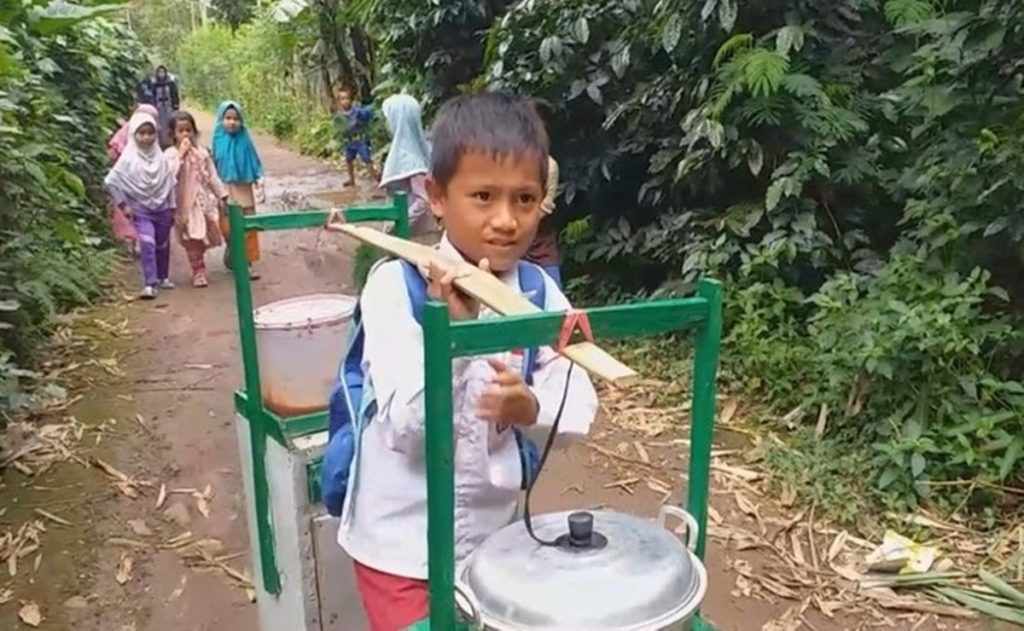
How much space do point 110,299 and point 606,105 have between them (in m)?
3.96

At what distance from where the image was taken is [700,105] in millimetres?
5520

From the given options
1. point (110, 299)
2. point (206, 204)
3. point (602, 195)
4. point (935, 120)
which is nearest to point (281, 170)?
point (206, 204)

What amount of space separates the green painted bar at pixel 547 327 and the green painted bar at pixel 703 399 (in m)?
0.06

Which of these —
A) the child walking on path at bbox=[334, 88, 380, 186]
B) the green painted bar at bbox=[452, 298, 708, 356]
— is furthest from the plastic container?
the child walking on path at bbox=[334, 88, 380, 186]

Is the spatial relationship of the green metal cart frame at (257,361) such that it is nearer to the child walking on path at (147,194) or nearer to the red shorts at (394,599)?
the red shorts at (394,599)

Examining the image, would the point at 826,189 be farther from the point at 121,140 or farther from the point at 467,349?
the point at 121,140

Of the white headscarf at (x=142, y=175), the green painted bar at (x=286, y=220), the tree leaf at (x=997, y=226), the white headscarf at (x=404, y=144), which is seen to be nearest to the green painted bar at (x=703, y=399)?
the green painted bar at (x=286, y=220)

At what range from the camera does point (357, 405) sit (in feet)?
6.05

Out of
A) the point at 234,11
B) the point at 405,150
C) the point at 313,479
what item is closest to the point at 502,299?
the point at 313,479

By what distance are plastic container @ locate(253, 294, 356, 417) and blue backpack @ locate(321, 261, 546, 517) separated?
74 cm

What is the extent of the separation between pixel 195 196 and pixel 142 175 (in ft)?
1.67

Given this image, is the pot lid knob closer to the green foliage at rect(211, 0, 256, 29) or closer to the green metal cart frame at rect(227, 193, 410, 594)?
the green metal cart frame at rect(227, 193, 410, 594)

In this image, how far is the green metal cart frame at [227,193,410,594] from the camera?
257 centimetres

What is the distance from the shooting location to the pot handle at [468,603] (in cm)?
136
